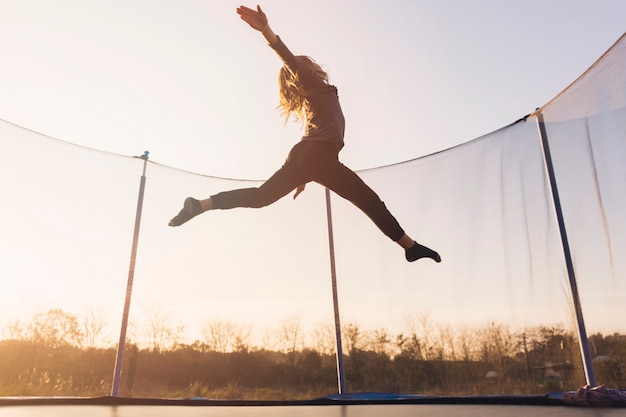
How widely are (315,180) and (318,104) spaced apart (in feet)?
1.06

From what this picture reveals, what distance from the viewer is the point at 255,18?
1.57 metres

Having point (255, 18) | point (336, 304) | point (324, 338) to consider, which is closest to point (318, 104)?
point (255, 18)

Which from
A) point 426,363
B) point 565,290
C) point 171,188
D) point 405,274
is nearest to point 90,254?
point 171,188

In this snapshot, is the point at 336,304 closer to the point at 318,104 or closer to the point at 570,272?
the point at 570,272

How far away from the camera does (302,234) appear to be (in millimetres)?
3738

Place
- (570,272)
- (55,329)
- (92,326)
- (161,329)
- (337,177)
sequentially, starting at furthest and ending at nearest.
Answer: (161,329) < (92,326) < (55,329) < (570,272) < (337,177)

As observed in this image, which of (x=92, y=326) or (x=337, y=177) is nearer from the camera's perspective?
(x=337, y=177)

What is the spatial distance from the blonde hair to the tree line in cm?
190

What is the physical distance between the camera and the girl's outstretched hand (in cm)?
156

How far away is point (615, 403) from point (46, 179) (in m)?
3.69

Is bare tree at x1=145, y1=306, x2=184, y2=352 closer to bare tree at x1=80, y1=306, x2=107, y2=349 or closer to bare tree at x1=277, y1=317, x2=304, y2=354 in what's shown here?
bare tree at x1=80, y1=306, x2=107, y2=349

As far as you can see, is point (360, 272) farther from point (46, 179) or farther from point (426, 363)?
point (46, 179)

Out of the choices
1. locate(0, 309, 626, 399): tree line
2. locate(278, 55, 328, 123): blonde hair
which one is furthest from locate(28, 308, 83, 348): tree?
locate(278, 55, 328, 123): blonde hair

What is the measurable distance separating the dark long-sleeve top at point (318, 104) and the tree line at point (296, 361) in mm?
1806
